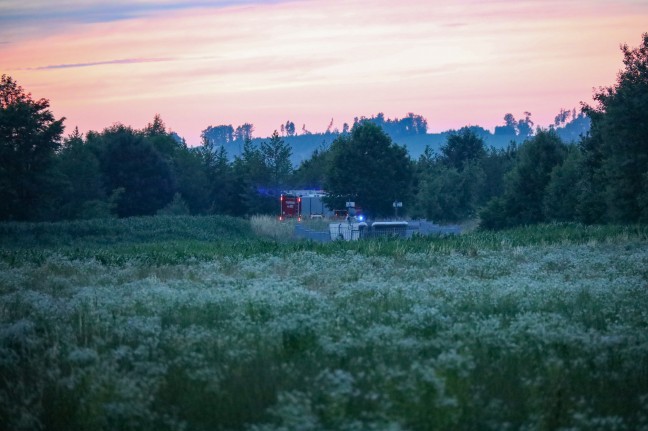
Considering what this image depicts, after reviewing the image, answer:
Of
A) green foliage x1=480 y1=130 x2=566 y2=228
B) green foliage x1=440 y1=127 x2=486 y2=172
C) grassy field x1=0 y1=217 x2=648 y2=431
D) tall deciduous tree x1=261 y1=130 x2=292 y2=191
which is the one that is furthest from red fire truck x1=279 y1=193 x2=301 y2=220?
grassy field x1=0 y1=217 x2=648 y2=431

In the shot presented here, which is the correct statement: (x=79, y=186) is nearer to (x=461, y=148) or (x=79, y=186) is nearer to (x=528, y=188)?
(x=528, y=188)

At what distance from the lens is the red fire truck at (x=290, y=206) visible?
71.6m

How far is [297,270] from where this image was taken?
21516 mm

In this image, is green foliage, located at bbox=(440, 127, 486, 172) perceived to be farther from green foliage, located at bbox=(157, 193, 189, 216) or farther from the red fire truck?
green foliage, located at bbox=(157, 193, 189, 216)

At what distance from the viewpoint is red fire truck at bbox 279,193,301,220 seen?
71.6 metres

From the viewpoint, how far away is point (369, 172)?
72.7 meters

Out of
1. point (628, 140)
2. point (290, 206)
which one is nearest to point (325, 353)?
point (628, 140)

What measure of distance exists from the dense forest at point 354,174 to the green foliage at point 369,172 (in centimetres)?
11

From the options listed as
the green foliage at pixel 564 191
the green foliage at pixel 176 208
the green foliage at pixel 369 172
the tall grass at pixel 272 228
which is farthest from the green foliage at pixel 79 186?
the green foliage at pixel 564 191

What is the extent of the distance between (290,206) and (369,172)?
24.7ft

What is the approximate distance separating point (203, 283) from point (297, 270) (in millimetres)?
4034

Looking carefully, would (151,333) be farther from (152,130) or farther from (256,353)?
(152,130)

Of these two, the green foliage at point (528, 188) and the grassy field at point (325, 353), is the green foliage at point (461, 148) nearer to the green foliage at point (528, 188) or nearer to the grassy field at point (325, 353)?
the green foliage at point (528, 188)

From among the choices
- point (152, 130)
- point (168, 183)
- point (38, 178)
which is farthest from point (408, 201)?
point (152, 130)
